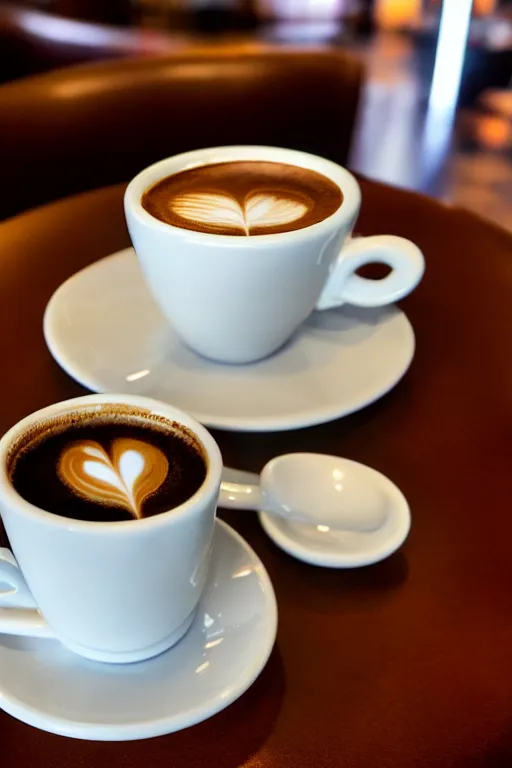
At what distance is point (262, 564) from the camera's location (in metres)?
0.47

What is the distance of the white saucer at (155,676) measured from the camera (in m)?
0.38

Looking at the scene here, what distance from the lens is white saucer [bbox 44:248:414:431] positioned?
58 centimetres

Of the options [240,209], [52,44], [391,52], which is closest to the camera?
[240,209]

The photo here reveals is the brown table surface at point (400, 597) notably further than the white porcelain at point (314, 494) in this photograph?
No

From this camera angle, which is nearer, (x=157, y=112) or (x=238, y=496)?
(x=238, y=496)

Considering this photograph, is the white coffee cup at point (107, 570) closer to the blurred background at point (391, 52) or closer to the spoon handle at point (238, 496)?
the spoon handle at point (238, 496)

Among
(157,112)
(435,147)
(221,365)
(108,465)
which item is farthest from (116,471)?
(435,147)

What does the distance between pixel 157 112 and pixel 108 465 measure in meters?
0.88

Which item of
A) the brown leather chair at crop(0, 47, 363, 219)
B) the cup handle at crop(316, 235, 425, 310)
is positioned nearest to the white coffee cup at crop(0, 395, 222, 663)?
the cup handle at crop(316, 235, 425, 310)

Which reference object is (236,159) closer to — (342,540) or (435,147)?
(342,540)

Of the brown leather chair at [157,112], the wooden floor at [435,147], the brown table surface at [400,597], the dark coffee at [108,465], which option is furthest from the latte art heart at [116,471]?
the wooden floor at [435,147]

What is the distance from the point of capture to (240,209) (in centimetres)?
64

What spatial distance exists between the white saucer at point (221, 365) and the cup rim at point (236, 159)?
0.23 ft

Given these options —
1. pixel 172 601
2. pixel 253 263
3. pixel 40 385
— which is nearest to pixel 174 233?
pixel 253 263
